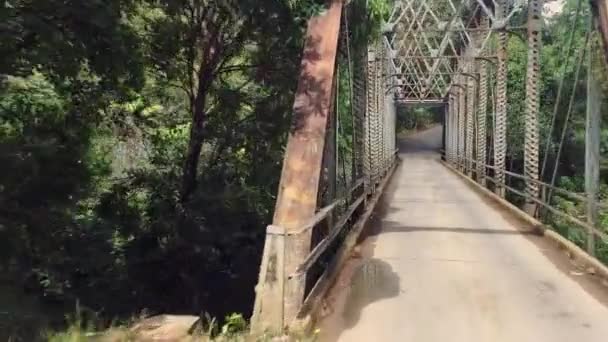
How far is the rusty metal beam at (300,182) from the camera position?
17.4 feet

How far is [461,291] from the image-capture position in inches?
291

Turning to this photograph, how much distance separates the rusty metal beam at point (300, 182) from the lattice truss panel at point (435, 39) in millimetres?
11556

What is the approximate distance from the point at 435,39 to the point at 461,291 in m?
37.5

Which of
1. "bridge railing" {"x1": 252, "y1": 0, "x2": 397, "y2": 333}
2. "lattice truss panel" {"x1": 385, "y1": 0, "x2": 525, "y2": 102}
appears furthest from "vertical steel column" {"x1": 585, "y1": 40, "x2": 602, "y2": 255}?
"lattice truss panel" {"x1": 385, "y1": 0, "x2": 525, "y2": 102}

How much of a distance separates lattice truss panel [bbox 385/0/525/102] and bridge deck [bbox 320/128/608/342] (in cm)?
878

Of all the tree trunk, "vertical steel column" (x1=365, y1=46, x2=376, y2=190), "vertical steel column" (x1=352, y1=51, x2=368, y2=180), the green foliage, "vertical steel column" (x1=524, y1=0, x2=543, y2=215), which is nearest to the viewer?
the green foliage

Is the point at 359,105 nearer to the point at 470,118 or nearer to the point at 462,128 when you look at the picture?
the point at 470,118

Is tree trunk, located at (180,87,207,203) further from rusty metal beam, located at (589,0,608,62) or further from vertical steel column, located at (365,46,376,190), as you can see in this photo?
rusty metal beam, located at (589,0,608,62)

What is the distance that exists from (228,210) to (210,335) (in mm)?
6546

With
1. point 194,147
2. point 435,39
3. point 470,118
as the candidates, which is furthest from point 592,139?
point 435,39

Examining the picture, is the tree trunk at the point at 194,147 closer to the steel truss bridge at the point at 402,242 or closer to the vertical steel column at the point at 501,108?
the steel truss bridge at the point at 402,242

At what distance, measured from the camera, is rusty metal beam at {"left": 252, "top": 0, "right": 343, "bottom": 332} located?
5293mm

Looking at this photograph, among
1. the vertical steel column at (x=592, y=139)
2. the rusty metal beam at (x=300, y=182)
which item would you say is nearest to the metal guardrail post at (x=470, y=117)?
the vertical steel column at (x=592, y=139)

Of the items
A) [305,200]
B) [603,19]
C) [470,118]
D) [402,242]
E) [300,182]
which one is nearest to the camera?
[305,200]
